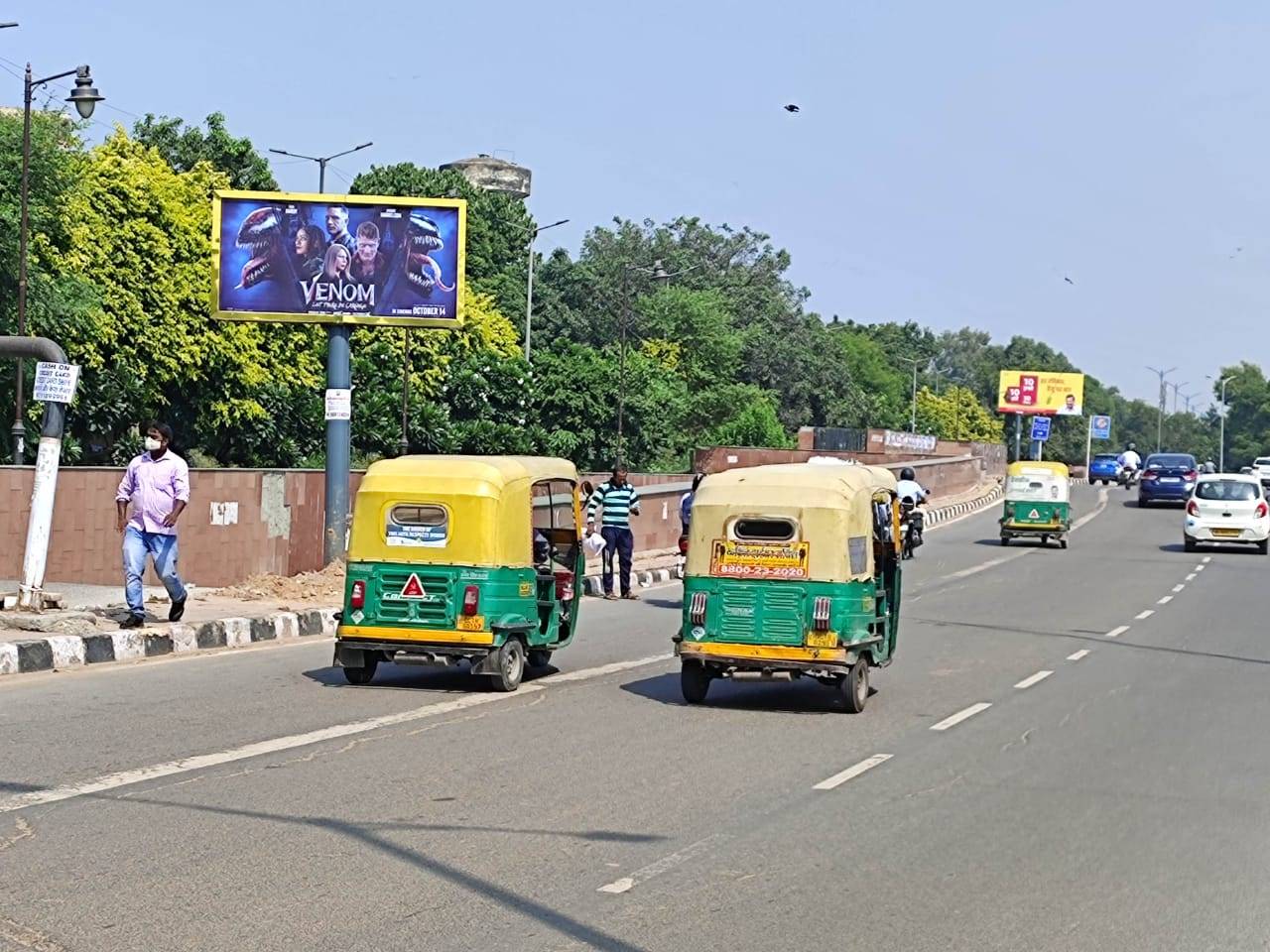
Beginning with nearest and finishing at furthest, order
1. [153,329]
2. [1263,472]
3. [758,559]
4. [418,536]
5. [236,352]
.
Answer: [758,559] → [418,536] → [153,329] → [236,352] → [1263,472]

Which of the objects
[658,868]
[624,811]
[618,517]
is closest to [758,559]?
[624,811]

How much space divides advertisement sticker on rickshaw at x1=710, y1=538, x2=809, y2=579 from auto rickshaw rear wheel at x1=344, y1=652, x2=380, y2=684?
3008mm

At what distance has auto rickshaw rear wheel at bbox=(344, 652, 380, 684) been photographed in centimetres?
1421

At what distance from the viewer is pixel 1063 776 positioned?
10750 mm

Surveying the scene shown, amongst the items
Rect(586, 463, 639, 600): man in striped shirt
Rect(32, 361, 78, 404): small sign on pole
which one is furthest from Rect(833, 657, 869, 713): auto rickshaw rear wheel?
Rect(586, 463, 639, 600): man in striped shirt

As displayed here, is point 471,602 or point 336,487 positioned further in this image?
point 336,487

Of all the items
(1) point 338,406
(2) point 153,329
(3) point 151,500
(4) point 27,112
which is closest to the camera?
(3) point 151,500

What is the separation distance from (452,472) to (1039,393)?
416 feet

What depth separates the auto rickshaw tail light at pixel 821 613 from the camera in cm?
1311

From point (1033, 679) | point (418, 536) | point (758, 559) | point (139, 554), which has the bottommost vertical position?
point (1033, 679)

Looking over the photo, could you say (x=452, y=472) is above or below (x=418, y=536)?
above

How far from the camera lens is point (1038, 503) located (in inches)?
1613

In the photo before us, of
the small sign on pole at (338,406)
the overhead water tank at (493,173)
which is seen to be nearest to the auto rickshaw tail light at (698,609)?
the small sign on pole at (338,406)

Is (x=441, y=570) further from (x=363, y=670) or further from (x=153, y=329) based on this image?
(x=153, y=329)
